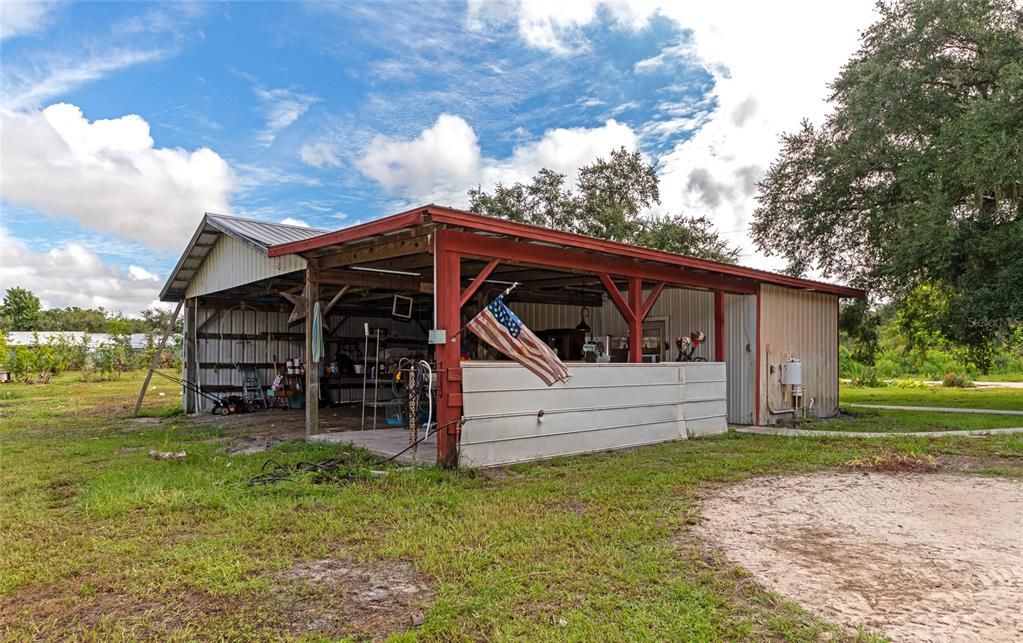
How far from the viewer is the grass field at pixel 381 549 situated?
9.56 ft

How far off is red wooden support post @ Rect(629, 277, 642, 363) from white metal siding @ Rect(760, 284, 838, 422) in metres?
3.10

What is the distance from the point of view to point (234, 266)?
10.5 m

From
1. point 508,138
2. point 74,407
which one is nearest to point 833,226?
point 508,138

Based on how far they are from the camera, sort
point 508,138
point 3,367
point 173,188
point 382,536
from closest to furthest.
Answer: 1. point 382,536
2. point 173,188
3. point 508,138
4. point 3,367

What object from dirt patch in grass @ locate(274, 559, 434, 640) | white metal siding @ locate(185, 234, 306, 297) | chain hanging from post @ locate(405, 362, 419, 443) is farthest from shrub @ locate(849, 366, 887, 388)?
dirt patch in grass @ locate(274, 559, 434, 640)

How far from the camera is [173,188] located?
14367mm

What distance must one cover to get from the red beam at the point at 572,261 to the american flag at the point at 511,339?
0.76m

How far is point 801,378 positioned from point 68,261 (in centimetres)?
2476

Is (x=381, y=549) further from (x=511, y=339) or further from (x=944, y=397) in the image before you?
(x=944, y=397)

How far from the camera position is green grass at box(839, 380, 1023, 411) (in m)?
13.9

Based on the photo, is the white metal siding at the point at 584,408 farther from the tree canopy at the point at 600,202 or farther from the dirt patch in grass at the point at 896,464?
the tree canopy at the point at 600,202

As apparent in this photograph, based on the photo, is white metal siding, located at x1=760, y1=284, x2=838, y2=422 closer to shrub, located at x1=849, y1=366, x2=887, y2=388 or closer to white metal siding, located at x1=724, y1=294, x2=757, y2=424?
white metal siding, located at x1=724, y1=294, x2=757, y2=424

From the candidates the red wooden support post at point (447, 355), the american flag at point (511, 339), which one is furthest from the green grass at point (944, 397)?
the red wooden support post at point (447, 355)

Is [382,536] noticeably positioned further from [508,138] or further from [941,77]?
[508,138]
